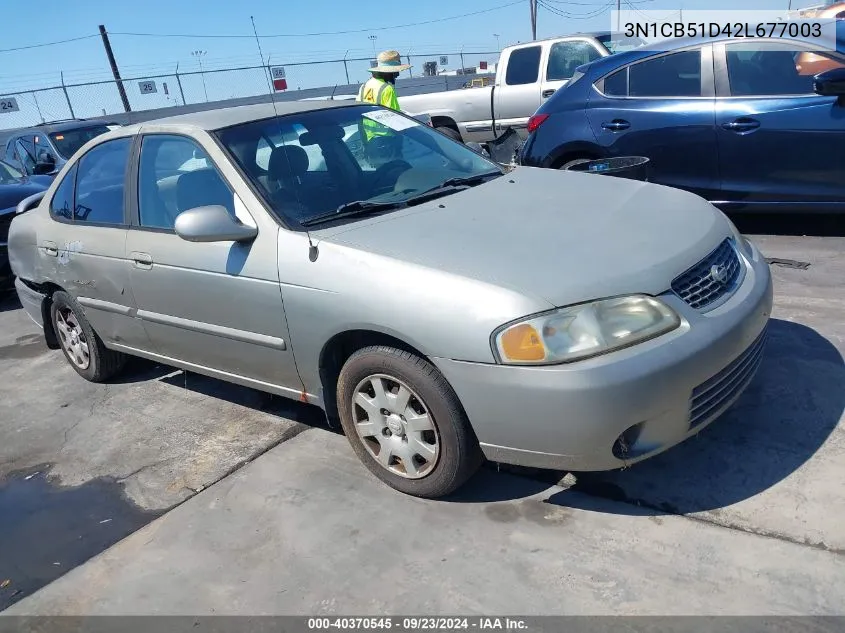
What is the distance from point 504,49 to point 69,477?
9301 millimetres

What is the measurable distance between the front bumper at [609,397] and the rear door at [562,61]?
8.22 m

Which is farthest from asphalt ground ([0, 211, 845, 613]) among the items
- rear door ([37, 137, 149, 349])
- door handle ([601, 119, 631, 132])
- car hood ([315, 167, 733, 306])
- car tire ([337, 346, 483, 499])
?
door handle ([601, 119, 631, 132])

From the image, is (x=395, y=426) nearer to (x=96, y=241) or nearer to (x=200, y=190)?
(x=200, y=190)

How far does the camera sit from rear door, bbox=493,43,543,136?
1044 centimetres

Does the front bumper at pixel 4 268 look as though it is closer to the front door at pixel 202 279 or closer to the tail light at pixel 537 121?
the front door at pixel 202 279

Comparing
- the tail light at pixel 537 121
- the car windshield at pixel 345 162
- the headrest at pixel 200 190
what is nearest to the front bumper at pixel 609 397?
the car windshield at pixel 345 162

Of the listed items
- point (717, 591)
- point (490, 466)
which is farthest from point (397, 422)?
point (717, 591)

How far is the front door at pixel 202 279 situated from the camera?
3.24 meters

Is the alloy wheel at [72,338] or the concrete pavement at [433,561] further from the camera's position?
the alloy wheel at [72,338]

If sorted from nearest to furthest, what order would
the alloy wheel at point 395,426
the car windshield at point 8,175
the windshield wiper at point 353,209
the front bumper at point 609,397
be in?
the front bumper at point 609,397, the alloy wheel at point 395,426, the windshield wiper at point 353,209, the car windshield at point 8,175

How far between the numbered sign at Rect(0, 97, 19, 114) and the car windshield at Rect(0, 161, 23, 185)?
12.5 meters

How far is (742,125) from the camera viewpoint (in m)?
5.46

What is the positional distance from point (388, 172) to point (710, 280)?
5.47ft

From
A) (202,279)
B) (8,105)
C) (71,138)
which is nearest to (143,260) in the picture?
(202,279)
